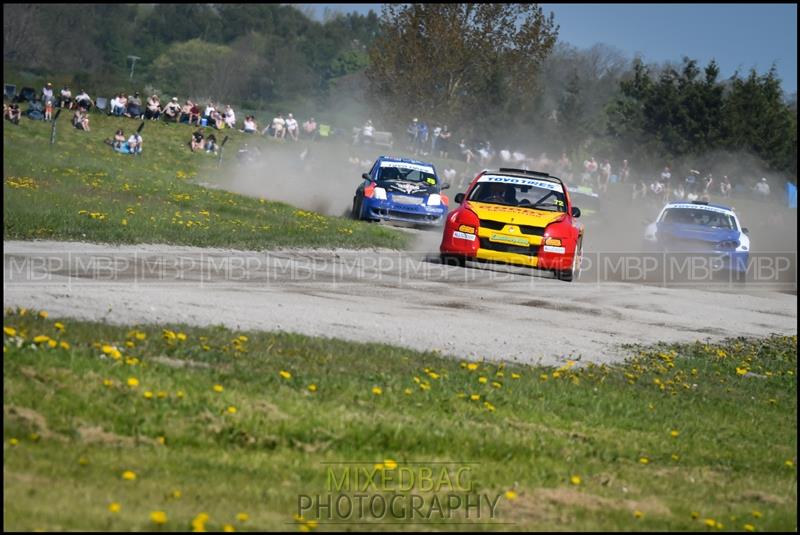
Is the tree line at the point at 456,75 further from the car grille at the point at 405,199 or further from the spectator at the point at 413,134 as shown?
the car grille at the point at 405,199

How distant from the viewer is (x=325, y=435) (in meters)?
7.48

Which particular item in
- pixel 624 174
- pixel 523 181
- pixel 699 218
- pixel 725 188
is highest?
pixel 624 174

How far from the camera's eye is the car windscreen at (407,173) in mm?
26245

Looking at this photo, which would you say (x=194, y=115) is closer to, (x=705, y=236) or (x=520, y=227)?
(x=705, y=236)

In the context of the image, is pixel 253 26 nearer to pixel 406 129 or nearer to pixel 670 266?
pixel 406 129

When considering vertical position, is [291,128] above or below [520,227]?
above

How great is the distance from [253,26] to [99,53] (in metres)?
28.8

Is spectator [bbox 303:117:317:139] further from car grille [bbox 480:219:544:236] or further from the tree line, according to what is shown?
car grille [bbox 480:219:544:236]

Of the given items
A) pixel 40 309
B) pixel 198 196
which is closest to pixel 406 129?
pixel 198 196

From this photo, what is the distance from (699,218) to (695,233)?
97 centimetres

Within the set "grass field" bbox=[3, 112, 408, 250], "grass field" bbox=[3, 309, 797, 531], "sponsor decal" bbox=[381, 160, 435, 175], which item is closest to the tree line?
"grass field" bbox=[3, 112, 408, 250]

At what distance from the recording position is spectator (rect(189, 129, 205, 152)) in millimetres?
42594

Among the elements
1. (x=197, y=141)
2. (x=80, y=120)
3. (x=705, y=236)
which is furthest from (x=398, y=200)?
(x=80, y=120)

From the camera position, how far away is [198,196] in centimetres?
2584
